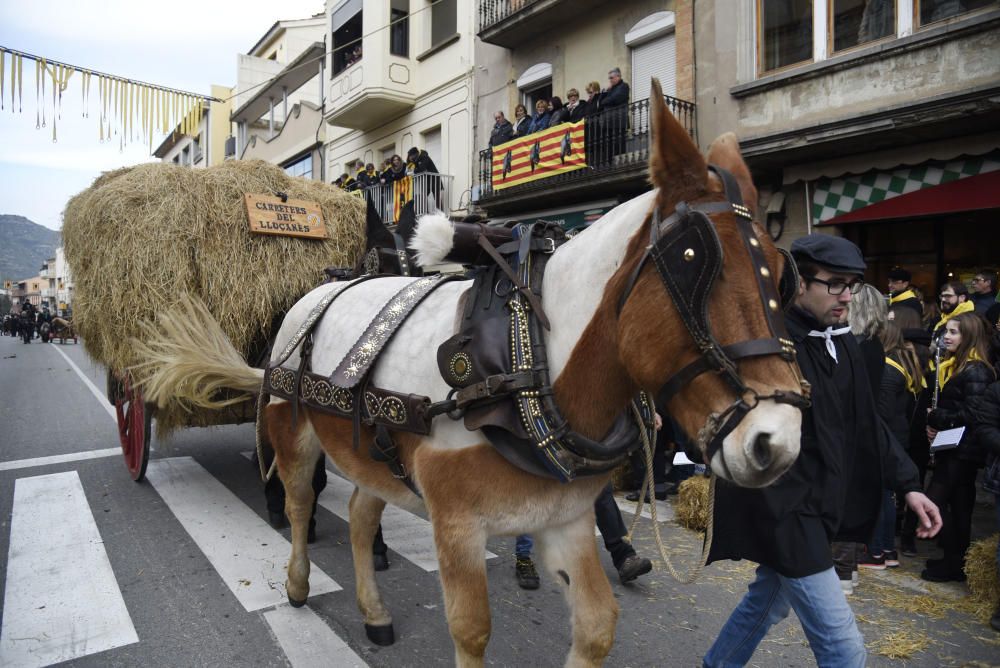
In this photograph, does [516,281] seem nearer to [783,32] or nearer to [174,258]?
[174,258]

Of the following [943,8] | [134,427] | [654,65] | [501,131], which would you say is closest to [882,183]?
[943,8]

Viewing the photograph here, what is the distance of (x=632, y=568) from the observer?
3.70m

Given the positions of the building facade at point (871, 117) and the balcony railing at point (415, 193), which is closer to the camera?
the building facade at point (871, 117)

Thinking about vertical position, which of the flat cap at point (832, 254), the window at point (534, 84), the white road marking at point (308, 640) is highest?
the window at point (534, 84)

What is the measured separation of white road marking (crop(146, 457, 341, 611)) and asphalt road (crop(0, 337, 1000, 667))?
1 centimetres

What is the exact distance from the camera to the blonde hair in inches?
143

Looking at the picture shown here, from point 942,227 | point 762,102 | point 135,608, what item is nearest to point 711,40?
point 762,102

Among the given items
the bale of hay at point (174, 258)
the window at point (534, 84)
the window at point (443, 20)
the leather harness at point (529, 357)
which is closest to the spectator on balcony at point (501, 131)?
the window at point (534, 84)

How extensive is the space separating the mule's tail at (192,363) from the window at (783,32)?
28.3ft

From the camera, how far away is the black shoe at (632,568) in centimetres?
370

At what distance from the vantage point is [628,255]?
170cm

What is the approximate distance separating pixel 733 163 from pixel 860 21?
8.51 meters

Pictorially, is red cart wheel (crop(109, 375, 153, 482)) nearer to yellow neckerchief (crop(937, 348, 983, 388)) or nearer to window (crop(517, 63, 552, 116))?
yellow neckerchief (crop(937, 348, 983, 388))

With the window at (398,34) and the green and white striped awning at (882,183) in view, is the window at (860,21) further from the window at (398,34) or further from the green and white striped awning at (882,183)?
the window at (398,34)
